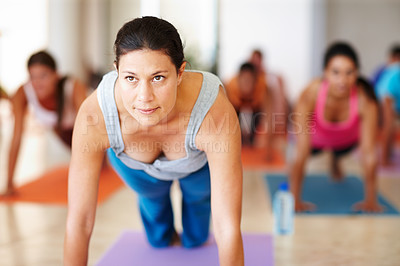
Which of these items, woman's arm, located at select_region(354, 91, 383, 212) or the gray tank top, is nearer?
the gray tank top

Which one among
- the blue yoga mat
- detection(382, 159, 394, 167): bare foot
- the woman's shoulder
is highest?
the woman's shoulder

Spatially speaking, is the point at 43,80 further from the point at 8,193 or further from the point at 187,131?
the point at 187,131

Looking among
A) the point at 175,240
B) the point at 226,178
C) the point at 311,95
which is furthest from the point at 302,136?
the point at 226,178

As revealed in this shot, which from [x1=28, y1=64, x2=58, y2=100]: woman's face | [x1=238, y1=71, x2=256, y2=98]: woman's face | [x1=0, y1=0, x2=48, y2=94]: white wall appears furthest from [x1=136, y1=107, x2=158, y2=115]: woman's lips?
[x1=0, y1=0, x2=48, y2=94]: white wall

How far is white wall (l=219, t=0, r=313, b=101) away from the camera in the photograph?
5898mm

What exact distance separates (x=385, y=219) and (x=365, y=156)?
0.34m

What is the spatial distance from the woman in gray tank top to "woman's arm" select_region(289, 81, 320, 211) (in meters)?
1.04

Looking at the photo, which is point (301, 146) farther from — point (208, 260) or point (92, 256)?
point (92, 256)

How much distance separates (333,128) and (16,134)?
1.87m

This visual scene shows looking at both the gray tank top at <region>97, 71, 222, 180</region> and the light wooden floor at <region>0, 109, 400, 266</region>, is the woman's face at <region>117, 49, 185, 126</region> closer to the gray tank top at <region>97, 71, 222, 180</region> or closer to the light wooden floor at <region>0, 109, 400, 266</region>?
the gray tank top at <region>97, 71, 222, 180</region>

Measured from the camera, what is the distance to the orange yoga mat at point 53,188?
7.96 ft

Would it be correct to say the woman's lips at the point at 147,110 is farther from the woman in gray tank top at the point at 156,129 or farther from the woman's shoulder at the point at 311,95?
the woman's shoulder at the point at 311,95

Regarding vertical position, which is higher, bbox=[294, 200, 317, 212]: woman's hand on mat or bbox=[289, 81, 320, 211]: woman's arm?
bbox=[289, 81, 320, 211]: woman's arm

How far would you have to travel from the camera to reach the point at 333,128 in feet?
8.12
